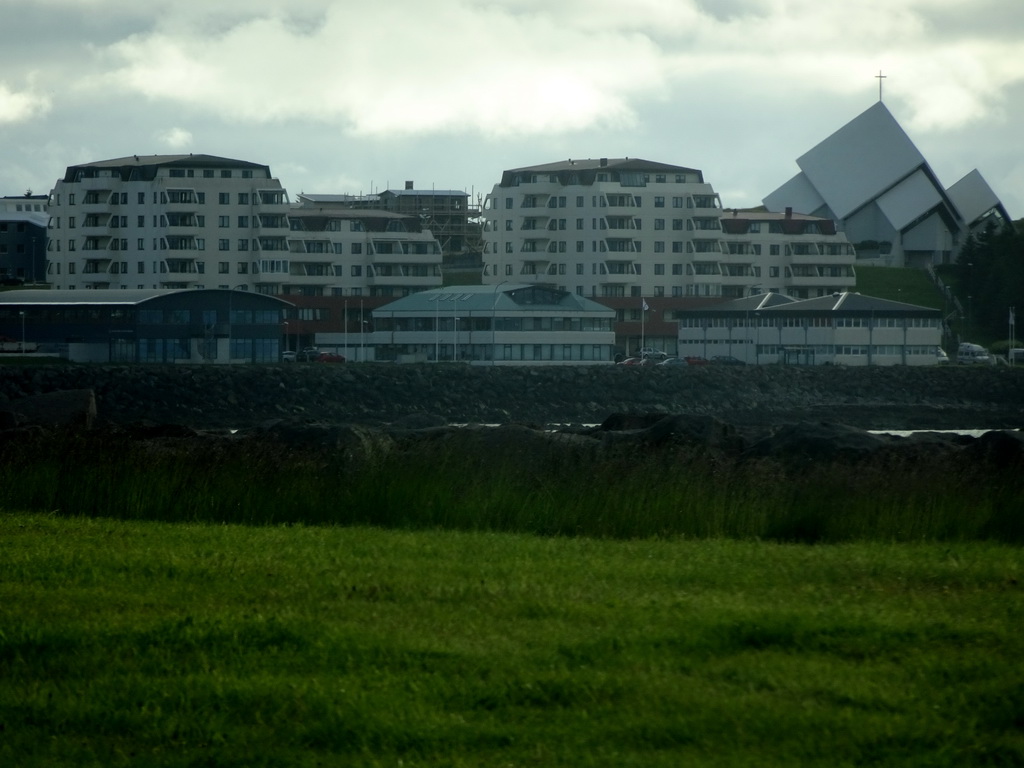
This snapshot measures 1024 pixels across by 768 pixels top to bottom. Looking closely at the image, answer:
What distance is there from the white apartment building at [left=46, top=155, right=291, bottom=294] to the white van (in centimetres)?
4143

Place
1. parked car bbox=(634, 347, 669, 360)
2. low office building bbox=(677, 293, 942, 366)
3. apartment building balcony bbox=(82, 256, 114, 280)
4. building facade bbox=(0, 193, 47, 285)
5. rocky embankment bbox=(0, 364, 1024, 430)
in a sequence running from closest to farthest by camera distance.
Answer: rocky embankment bbox=(0, 364, 1024, 430), low office building bbox=(677, 293, 942, 366), parked car bbox=(634, 347, 669, 360), apartment building balcony bbox=(82, 256, 114, 280), building facade bbox=(0, 193, 47, 285)

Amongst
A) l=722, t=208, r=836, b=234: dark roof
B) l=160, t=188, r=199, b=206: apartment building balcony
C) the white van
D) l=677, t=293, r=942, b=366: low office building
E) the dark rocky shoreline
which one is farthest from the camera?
l=722, t=208, r=836, b=234: dark roof

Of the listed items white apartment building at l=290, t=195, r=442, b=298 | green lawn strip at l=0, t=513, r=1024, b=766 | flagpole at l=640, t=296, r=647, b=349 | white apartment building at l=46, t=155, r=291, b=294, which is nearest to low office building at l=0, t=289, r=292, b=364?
white apartment building at l=46, t=155, r=291, b=294

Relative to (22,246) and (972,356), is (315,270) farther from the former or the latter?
(972,356)

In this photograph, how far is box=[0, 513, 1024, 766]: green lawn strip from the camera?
4844 millimetres

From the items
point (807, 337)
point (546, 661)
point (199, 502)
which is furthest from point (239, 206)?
point (546, 661)

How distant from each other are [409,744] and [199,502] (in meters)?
7.28

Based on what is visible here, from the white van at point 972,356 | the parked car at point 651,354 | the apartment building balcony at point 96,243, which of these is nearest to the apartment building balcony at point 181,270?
the apartment building balcony at point 96,243

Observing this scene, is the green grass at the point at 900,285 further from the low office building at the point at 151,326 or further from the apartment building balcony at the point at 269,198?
the low office building at the point at 151,326

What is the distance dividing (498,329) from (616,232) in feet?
65.2

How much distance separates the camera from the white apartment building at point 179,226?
86.8m

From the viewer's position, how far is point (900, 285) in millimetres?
107438

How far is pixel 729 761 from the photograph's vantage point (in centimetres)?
461

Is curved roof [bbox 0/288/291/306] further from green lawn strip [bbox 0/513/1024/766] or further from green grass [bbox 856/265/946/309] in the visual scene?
green lawn strip [bbox 0/513/1024/766]
